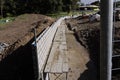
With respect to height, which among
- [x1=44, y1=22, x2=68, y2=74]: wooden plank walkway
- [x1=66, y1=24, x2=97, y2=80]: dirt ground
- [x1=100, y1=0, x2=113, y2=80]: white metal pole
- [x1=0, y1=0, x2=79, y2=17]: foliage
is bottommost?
[x1=66, y1=24, x2=97, y2=80]: dirt ground

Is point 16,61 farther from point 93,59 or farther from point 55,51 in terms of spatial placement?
point 93,59

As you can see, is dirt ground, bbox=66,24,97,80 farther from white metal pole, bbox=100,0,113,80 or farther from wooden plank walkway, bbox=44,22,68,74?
white metal pole, bbox=100,0,113,80

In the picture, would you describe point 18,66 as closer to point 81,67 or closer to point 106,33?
point 81,67

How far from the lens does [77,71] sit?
42.1 feet

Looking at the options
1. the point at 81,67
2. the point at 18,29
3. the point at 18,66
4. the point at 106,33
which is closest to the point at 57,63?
the point at 81,67

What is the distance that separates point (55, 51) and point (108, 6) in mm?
11639

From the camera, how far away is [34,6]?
205ft

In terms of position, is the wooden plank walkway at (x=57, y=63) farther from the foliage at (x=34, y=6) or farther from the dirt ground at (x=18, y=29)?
the foliage at (x=34, y=6)

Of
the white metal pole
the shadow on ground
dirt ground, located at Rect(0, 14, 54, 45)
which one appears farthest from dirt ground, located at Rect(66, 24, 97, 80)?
the white metal pole

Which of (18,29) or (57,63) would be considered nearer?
(57,63)

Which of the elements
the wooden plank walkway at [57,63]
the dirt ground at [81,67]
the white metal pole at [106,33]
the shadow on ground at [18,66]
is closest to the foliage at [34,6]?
the dirt ground at [81,67]

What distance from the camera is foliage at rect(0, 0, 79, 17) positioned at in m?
61.5

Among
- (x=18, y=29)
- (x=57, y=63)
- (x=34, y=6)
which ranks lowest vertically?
(x=57, y=63)

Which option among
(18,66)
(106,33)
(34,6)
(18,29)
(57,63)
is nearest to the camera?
(106,33)
